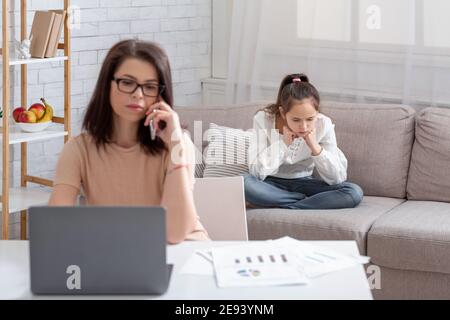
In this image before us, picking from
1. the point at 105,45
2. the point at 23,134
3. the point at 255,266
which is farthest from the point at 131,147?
the point at 105,45

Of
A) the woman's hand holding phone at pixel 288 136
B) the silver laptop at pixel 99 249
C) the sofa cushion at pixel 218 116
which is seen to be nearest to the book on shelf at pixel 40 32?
the sofa cushion at pixel 218 116

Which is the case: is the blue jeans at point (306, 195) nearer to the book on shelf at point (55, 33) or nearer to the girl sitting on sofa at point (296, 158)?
the girl sitting on sofa at point (296, 158)

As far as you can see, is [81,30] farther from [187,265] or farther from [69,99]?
[187,265]

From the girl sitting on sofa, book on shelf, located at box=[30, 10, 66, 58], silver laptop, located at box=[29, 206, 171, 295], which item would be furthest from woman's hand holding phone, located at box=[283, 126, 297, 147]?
silver laptop, located at box=[29, 206, 171, 295]

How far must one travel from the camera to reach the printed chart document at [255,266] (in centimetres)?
176

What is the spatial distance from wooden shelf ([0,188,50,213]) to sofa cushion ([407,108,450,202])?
163 cm

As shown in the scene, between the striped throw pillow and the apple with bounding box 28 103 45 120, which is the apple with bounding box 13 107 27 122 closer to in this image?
the apple with bounding box 28 103 45 120

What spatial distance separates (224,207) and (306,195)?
123cm

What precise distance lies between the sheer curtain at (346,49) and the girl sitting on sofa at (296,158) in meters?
0.63

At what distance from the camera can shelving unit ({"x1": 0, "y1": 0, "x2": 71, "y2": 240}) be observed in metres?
3.52

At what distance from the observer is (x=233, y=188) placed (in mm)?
2535

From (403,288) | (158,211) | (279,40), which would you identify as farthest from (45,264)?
(279,40)

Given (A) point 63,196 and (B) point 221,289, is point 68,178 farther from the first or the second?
(B) point 221,289
